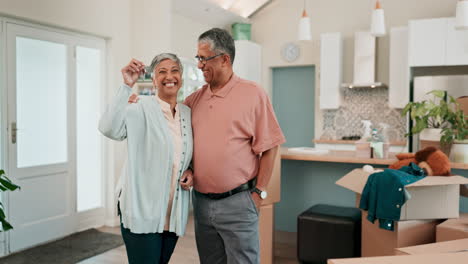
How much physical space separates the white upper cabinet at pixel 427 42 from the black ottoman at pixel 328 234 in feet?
9.37

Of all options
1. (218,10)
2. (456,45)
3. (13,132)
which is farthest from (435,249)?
(218,10)

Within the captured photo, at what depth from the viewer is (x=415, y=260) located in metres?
1.45

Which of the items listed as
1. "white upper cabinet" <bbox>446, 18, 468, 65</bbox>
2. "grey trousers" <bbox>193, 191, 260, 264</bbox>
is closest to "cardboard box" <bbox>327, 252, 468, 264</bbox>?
"grey trousers" <bbox>193, 191, 260, 264</bbox>

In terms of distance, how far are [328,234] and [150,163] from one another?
1.97m

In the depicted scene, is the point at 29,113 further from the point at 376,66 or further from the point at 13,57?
the point at 376,66

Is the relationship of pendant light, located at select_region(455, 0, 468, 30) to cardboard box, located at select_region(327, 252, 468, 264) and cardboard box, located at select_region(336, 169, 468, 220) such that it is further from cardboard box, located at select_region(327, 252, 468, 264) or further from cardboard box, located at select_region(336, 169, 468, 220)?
cardboard box, located at select_region(327, 252, 468, 264)

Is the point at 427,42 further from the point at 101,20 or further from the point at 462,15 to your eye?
the point at 101,20

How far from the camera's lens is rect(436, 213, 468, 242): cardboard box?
7.79ft

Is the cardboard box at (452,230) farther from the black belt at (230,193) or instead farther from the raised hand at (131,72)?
the raised hand at (131,72)

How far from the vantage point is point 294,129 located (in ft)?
23.1

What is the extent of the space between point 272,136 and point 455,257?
33.7 inches

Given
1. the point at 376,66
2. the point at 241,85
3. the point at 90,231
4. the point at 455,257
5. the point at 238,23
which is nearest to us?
the point at 455,257

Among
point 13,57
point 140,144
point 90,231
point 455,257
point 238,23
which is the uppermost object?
point 238,23

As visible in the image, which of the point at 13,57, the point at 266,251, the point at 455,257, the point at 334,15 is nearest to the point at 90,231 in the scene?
the point at 13,57
